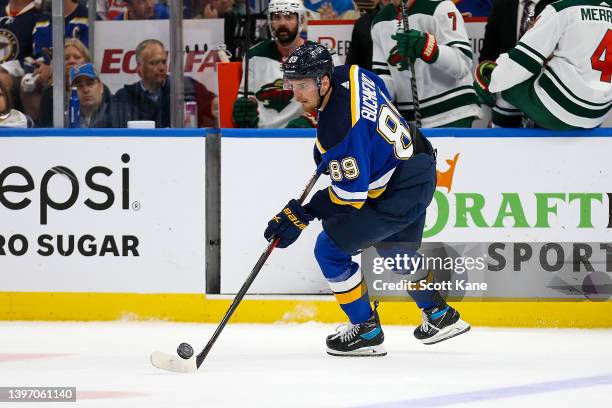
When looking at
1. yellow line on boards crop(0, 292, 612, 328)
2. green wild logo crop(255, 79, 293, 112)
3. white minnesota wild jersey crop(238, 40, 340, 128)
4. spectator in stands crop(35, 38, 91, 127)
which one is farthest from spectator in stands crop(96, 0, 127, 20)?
yellow line on boards crop(0, 292, 612, 328)

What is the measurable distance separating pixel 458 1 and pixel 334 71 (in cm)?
196

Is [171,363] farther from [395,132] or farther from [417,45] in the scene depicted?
[417,45]

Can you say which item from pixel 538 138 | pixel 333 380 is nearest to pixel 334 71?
pixel 333 380

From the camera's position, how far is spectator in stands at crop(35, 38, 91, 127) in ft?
19.7

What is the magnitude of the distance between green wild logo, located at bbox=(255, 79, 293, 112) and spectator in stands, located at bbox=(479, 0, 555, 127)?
1.00m

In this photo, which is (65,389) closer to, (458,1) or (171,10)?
(171,10)

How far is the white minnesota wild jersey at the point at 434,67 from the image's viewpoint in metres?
5.93

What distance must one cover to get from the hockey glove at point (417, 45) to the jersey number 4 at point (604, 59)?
0.72m

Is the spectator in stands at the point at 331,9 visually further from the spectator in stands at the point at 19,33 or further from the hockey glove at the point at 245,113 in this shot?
the spectator in stands at the point at 19,33

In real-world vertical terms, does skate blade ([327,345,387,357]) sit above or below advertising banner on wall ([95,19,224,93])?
below

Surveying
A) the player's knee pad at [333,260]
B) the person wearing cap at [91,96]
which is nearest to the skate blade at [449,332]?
the player's knee pad at [333,260]

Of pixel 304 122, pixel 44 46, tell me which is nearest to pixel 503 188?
pixel 304 122

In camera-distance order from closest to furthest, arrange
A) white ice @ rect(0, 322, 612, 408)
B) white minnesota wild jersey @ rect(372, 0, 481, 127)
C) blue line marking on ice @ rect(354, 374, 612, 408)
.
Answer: blue line marking on ice @ rect(354, 374, 612, 408), white ice @ rect(0, 322, 612, 408), white minnesota wild jersey @ rect(372, 0, 481, 127)

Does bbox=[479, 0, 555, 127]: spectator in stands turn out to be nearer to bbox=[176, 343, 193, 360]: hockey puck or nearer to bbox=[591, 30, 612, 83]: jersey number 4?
bbox=[591, 30, 612, 83]: jersey number 4
